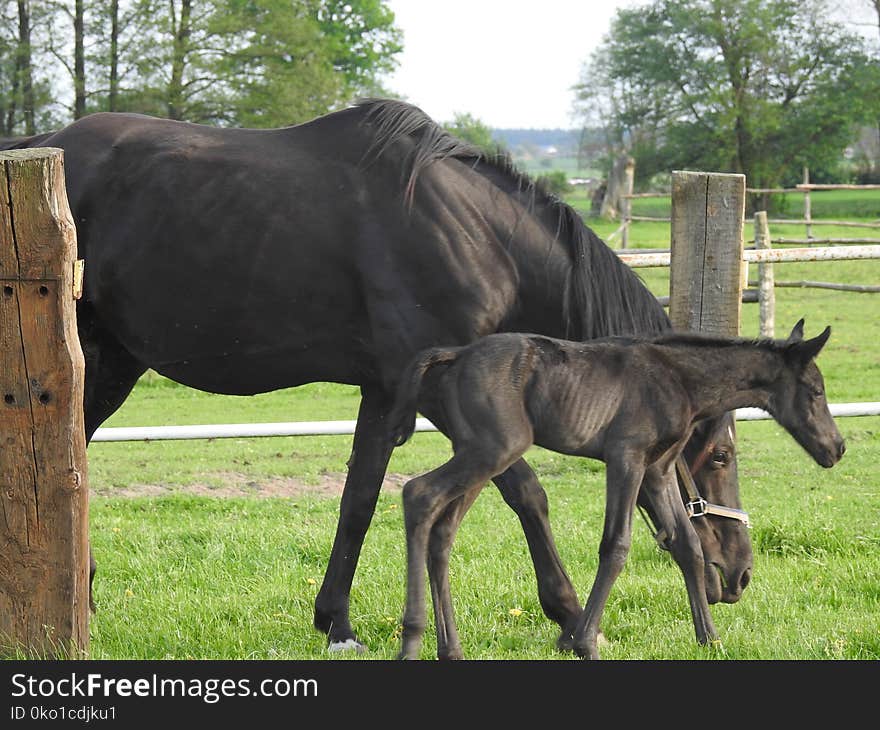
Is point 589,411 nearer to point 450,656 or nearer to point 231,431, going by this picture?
point 450,656

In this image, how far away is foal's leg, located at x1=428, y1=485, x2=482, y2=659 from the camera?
386cm

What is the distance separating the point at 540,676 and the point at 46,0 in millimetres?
27530

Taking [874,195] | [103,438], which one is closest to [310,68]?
[874,195]

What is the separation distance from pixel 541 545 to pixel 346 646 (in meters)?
0.85

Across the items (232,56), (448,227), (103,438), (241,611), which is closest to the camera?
(448,227)

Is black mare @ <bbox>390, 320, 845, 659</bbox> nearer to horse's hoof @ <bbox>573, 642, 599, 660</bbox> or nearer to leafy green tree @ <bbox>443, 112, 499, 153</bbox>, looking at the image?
horse's hoof @ <bbox>573, 642, 599, 660</bbox>

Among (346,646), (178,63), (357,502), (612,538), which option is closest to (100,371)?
(357,502)

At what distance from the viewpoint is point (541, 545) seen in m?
4.41

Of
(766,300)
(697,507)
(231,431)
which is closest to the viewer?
(697,507)

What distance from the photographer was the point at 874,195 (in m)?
40.3

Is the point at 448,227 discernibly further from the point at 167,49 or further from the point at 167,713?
the point at 167,49

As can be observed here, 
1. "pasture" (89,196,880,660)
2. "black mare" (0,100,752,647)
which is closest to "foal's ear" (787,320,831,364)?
"black mare" (0,100,752,647)

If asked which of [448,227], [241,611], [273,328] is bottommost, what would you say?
[241,611]

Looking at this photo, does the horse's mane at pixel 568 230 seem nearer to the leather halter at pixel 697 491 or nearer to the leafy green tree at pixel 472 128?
the leather halter at pixel 697 491
